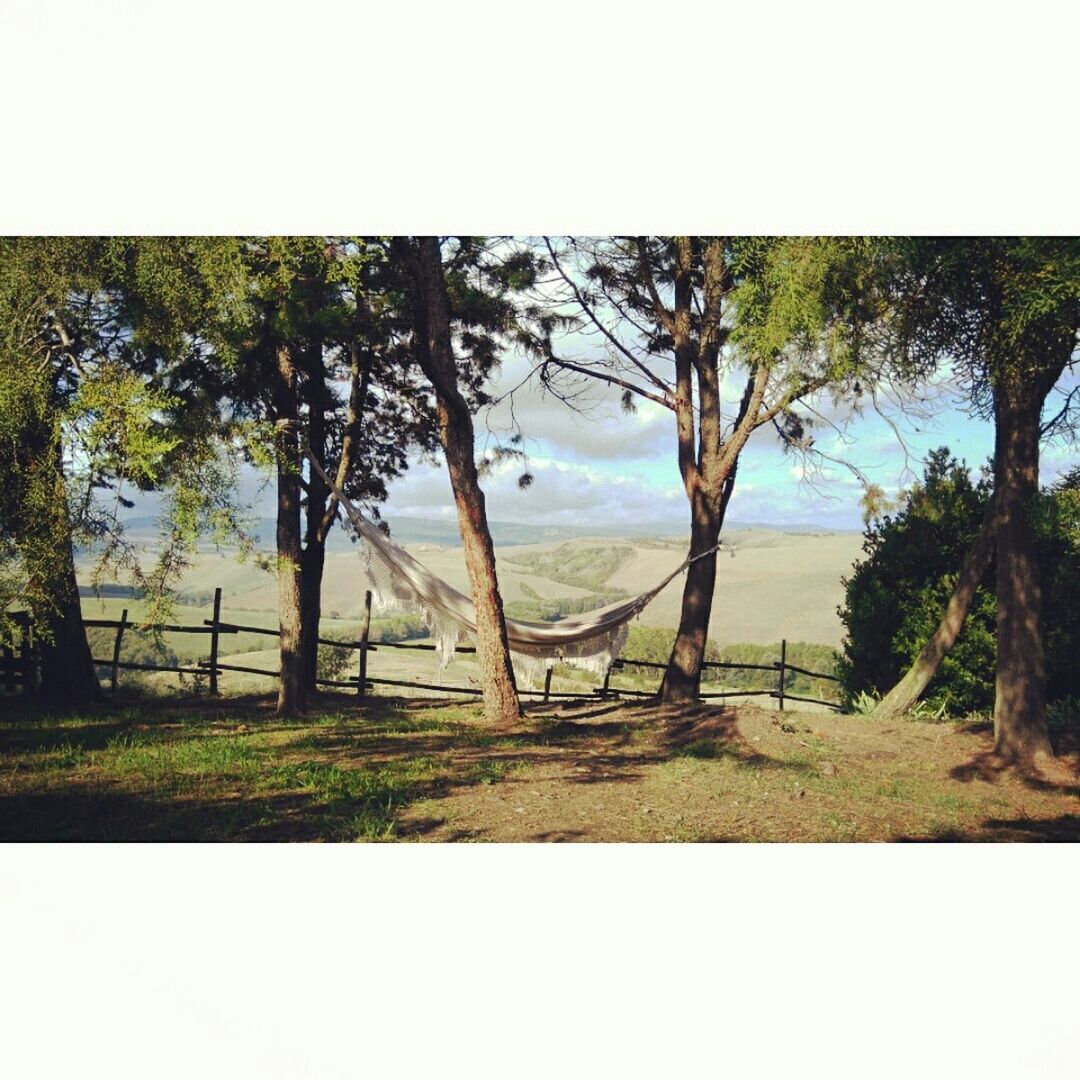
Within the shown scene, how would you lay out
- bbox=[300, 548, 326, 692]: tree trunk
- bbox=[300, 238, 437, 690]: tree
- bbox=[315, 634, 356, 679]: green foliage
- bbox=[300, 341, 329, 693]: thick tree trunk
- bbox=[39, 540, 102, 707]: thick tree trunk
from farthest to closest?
bbox=[315, 634, 356, 679]: green foliage → bbox=[300, 341, 329, 693]: thick tree trunk → bbox=[300, 548, 326, 692]: tree trunk → bbox=[300, 238, 437, 690]: tree → bbox=[39, 540, 102, 707]: thick tree trunk

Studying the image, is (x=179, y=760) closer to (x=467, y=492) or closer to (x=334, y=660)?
(x=467, y=492)

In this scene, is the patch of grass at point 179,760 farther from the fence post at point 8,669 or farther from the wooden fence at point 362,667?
the wooden fence at point 362,667

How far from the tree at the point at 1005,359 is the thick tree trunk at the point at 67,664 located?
3.24 metres

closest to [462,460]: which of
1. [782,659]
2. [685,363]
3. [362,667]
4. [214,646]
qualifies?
[685,363]

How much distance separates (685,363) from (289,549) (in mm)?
2065

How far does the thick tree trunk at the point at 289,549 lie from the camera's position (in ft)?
13.0

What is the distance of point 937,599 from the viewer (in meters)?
4.40

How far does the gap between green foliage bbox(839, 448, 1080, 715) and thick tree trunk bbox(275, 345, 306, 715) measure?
2819 mm

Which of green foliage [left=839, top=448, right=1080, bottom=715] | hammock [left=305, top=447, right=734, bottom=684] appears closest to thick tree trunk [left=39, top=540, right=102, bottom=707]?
hammock [left=305, top=447, right=734, bottom=684]

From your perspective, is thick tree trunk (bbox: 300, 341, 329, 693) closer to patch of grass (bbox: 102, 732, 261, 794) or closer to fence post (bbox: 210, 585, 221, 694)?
fence post (bbox: 210, 585, 221, 694)

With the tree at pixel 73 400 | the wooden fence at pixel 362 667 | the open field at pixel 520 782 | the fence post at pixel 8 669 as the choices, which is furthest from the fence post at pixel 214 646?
the tree at pixel 73 400

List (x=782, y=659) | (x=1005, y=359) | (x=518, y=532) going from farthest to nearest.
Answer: (x=782, y=659) → (x=518, y=532) → (x=1005, y=359)

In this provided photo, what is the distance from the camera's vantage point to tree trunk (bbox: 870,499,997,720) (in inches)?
152
